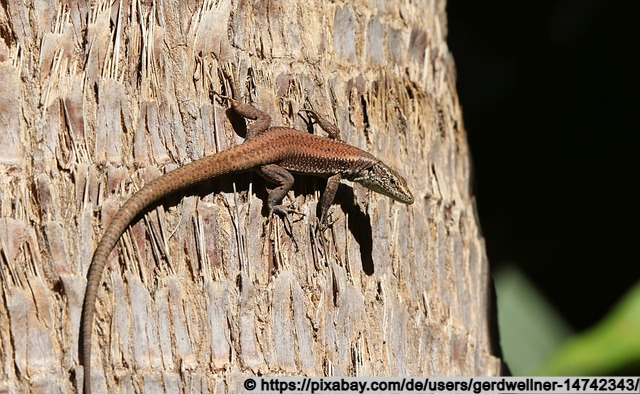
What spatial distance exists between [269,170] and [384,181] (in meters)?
0.62

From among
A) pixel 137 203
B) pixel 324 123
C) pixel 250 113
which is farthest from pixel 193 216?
pixel 324 123

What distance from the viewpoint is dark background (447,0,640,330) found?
6.77m

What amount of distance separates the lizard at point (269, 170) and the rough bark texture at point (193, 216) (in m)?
0.06

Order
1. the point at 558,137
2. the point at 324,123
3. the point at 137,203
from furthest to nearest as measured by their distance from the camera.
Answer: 1. the point at 558,137
2. the point at 324,123
3. the point at 137,203

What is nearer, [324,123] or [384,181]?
[324,123]

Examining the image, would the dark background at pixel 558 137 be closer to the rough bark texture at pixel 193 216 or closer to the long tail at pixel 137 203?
the rough bark texture at pixel 193 216

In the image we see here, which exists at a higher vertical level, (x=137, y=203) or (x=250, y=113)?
(x=250, y=113)

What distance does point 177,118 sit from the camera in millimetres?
3299

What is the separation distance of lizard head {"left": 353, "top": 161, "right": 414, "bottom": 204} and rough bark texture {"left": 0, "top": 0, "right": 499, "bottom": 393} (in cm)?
8

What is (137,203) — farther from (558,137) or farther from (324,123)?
(558,137)

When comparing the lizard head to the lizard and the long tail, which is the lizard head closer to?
the lizard

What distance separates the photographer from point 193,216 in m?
3.28

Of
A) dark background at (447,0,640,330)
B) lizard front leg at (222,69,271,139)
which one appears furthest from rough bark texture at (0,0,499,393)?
dark background at (447,0,640,330)

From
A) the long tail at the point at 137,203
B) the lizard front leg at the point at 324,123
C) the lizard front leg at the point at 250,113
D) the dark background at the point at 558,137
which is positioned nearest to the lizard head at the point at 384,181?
the lizard front leg at the point at 324,123
